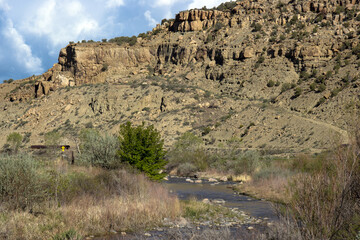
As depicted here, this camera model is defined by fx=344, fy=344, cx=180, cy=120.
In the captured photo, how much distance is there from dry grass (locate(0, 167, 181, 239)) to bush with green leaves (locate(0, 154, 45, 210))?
380 millimetres

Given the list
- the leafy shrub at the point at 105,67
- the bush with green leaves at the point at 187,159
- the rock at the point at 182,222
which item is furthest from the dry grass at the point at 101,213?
the leafy shrub at the point at 105,67

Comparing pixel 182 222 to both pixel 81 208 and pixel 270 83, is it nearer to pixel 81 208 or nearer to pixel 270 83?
pixel 81 208

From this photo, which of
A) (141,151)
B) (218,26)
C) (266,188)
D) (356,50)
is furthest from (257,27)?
(141,151)

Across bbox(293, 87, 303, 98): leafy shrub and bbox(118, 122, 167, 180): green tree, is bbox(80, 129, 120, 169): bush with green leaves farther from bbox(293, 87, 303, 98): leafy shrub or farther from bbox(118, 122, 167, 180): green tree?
bbox(293, 87, 303, 98): leafy shrub

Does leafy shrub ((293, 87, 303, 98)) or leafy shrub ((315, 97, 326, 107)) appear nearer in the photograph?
leafy shrub ((315, 97, 326, 107))

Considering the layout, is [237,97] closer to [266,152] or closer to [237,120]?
[237,120]

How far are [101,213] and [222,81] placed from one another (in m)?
64.2

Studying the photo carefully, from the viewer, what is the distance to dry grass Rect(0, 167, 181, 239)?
37.5 feet

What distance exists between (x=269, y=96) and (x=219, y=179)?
34991 millimetres

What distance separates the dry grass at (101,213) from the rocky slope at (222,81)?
3302 centimetres

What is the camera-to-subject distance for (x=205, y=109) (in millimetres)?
66625

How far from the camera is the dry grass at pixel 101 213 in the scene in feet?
37.5

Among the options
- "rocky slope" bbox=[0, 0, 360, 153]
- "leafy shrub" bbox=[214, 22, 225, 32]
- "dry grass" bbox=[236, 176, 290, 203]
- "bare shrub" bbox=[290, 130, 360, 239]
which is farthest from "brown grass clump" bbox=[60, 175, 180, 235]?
"leafy shrub" bbox=[214, 22, 225, 32]

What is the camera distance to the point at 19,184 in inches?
512
